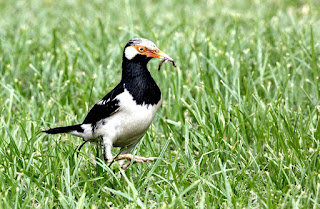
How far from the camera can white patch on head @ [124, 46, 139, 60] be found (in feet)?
13.3

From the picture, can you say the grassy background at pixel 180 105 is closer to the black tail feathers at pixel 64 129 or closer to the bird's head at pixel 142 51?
the black tail feathers at pixel 64 129

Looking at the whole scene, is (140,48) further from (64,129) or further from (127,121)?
(64,129)

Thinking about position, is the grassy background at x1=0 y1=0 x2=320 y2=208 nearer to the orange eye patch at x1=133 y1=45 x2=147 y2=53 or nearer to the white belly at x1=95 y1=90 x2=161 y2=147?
the white belly at x1=95 y1=90 x2=161 y2=147

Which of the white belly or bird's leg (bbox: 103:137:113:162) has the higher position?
the white belly

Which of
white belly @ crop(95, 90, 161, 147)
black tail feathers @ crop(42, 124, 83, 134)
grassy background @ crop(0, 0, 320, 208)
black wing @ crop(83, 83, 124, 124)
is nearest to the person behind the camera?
grassy background @ crop(0, 0, 320, 208)

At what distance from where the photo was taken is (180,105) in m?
5.23

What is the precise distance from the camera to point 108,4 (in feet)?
29.5

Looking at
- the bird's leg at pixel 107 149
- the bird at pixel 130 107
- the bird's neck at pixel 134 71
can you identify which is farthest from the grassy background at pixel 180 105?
the bird's neck at pixel 134 71

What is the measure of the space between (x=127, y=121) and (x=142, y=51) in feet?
1.80

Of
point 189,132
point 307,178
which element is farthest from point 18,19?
point 307,178

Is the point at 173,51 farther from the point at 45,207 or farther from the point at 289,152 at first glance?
the point at 45,207

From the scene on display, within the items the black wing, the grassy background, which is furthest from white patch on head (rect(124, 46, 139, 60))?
the grassy background

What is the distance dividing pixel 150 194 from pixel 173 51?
2.62 metres

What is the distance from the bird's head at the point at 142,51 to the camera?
402 cm
